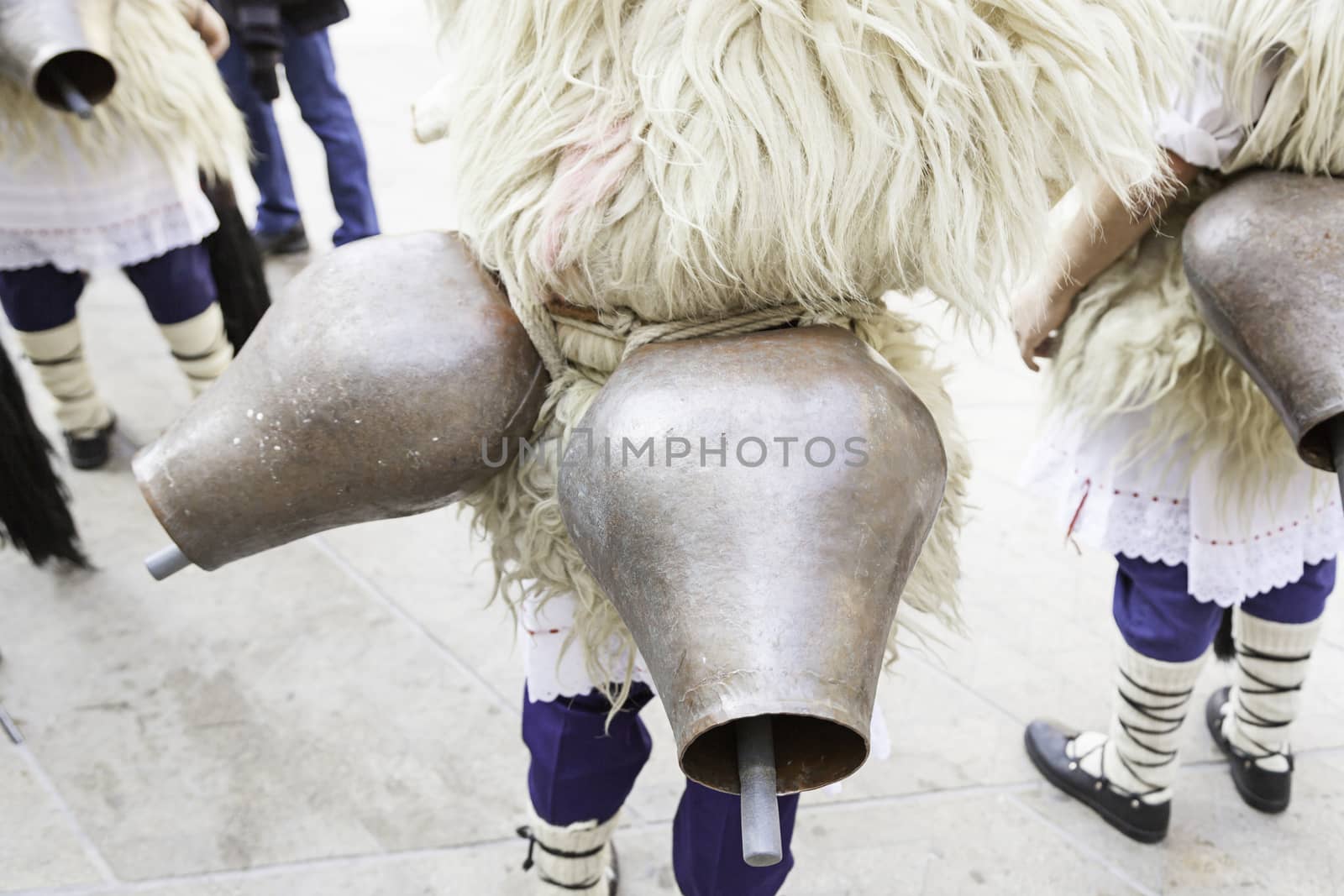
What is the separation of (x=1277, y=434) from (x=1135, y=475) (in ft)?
0.65

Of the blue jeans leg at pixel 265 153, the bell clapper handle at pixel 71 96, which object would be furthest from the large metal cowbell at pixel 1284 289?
the blue jeans leg at pixel 265 153

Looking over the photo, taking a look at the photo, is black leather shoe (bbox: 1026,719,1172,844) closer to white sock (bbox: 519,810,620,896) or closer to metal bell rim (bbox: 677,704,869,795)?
white sock (bbox: 519,810,620,896)

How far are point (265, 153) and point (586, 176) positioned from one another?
3084 mm

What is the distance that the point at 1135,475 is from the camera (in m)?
1.51

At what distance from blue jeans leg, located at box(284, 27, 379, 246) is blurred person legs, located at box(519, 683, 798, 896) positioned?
7.63 feet

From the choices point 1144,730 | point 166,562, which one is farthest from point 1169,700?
point 166,562

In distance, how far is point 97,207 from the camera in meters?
2.21

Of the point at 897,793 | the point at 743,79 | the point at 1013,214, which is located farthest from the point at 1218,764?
the point at 743,79

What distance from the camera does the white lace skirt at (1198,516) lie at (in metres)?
1.46

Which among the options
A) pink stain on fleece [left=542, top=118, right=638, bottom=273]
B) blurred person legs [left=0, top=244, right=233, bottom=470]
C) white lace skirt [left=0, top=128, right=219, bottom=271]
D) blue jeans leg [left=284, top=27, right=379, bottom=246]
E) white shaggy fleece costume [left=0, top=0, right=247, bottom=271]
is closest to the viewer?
pink stain on fleece [left=542, top=118, right=638, bottom=273]

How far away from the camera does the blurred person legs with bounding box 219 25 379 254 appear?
10.8ft

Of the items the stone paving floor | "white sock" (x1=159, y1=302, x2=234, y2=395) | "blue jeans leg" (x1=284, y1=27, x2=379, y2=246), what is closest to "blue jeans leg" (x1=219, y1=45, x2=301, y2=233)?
"blue jeans leg" (x1=284, y1=27, x2=379, y2=246)

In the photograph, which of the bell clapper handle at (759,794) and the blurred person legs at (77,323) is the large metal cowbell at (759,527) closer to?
the bell clapper handle at (759,794)

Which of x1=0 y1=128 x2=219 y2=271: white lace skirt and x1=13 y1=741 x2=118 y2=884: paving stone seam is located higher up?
x1=0 y1=128 x2=219 y2=271: white lace skirt
